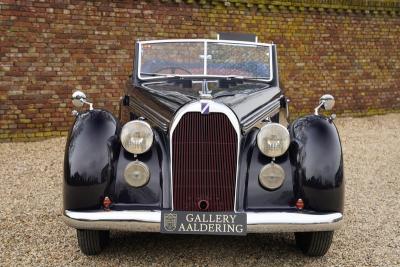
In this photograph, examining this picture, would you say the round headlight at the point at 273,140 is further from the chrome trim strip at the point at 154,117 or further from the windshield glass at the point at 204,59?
the windshield glass at the point at 204,59

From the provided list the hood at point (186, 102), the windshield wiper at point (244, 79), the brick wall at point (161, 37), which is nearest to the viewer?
the hood at point (186, 102)

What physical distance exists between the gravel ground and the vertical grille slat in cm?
54

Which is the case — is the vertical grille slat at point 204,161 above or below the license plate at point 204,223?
above

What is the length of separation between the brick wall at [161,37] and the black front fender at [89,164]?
4.46 meters

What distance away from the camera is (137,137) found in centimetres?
317

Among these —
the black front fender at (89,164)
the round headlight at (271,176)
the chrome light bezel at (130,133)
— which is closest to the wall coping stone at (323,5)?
the black front fender at (89,164)

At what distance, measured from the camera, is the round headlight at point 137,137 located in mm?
3170

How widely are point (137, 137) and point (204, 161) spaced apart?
46 centimetres

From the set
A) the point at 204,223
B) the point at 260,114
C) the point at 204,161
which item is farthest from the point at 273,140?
the point at 204,223

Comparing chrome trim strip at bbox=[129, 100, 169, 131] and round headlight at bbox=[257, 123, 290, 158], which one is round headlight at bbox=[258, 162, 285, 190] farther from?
chrome trim strip at bbox=[129, 100, 169, 131]

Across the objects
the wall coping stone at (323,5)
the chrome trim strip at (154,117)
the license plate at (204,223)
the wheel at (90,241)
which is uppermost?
the wall coping stone at (323,5)

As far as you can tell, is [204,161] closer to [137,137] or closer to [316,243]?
[137,137]

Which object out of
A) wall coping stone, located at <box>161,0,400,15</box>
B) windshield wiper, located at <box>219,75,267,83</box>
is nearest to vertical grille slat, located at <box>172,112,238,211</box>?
windshield wiper, located at <box>219,75,267,83</box>

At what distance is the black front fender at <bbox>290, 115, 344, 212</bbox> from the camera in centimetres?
315
